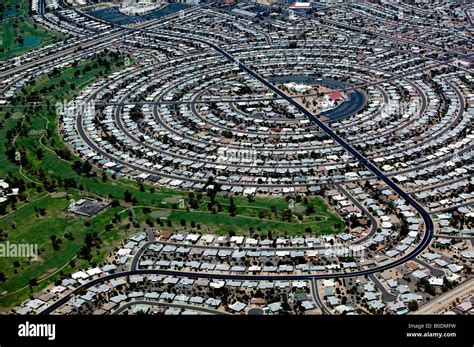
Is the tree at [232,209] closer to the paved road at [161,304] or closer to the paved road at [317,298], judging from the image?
the paved road at [317,298]

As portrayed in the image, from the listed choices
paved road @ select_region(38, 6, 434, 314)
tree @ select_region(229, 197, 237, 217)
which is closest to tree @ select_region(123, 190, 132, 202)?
tree @ select_region(229, 197, 237, 217)

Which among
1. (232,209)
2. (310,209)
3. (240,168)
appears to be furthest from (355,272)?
(240,168)

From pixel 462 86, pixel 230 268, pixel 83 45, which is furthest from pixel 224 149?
pixel 83 45

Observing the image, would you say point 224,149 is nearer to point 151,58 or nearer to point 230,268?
point 230,268

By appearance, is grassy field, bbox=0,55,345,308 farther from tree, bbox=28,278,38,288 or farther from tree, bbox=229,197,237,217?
tree, bbox=28,278,38,288

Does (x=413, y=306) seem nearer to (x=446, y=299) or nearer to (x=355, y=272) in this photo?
(x=446, y=299)

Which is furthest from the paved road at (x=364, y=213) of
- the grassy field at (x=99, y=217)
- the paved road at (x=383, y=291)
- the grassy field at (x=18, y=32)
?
the grassy field at (x=18, y=32)
